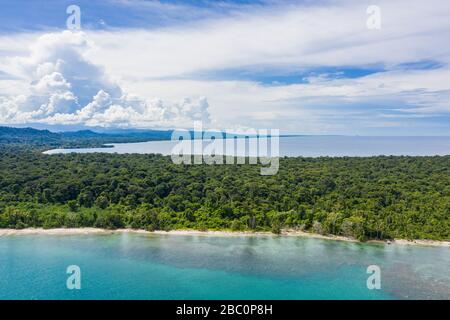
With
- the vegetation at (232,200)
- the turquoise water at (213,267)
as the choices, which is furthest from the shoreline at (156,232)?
the turquoise water at (213,267)

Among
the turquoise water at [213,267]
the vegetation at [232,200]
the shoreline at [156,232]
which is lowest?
the turquoise water at [213,267]

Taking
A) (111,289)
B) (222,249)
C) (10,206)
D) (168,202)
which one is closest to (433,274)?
(222,249)

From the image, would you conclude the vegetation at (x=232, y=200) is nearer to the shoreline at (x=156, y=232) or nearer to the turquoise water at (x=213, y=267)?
the shoreline at (x=156, y=232)

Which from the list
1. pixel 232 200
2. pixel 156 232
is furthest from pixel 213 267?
pixel 232 200

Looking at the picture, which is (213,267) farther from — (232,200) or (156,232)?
(232,200)

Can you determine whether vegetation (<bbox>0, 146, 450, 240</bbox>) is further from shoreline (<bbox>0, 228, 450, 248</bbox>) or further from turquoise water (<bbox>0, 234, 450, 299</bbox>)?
turquoise water (<bbox>0, 234, 450, 299</bbox>)
